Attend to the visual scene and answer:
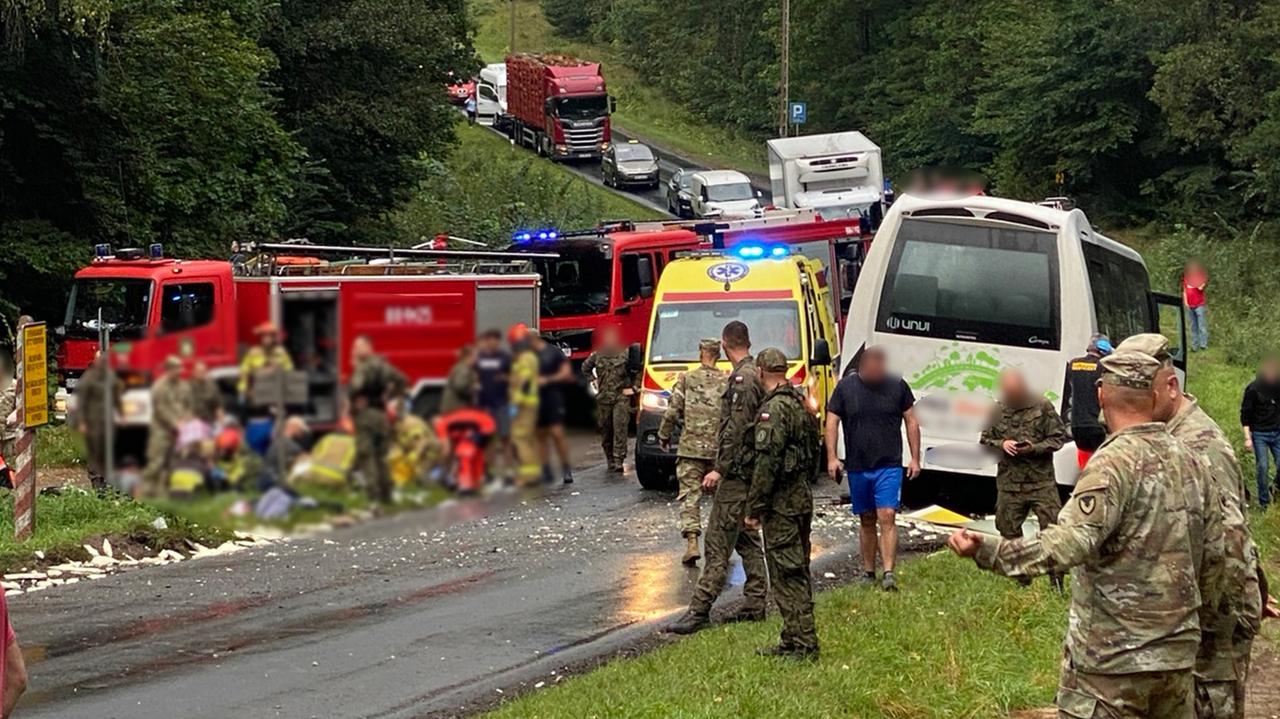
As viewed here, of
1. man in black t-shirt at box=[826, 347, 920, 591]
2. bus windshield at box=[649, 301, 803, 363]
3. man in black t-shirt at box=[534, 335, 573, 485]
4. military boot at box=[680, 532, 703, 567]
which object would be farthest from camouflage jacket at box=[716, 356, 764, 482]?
bus windshield at box=[649, 301, 803, 363]

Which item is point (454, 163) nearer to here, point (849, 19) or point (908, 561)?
point (849, 19)

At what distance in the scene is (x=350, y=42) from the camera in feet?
130

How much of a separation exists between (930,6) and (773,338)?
52926mm

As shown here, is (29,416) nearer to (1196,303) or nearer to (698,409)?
(698,409)

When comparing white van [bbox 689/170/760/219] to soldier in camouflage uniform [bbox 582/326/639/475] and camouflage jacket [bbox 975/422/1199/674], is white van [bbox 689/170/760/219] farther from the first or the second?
camouflage jacket [bbox 975/422/1199/674]

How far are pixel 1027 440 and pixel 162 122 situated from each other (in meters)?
21.1

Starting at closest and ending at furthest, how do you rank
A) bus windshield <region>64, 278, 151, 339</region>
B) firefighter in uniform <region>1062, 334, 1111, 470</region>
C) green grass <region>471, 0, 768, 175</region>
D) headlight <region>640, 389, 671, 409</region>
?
1. bus windshield <region>64, 278, 151, 339</region>
2. firefighter in uniform <region>1062, 334, 1111, 470</region>
3. headlight <region>640, 389, 671, 409</region>
4. green grass <region>471, 0, 768, 175</region>

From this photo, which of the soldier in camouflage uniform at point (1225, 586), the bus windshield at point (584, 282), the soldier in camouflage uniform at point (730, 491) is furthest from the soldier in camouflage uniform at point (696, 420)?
the bus windshield at point (584, 282)

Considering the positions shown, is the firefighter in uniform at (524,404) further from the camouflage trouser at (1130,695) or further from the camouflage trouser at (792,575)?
the camouflage trouser at (792,575)

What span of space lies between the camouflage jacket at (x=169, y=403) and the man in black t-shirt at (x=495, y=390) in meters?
0.54

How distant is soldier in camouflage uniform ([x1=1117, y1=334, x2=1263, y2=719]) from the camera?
7230 mm

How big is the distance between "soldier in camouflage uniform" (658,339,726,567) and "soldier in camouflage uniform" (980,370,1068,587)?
2219mm

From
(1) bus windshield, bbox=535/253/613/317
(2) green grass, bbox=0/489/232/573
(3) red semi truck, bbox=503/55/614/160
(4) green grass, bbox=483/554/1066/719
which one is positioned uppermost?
(3) red semi truck, bbox=503/55/614/160

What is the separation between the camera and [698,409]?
14.0 m
